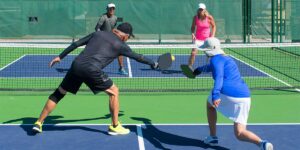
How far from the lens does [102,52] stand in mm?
7051

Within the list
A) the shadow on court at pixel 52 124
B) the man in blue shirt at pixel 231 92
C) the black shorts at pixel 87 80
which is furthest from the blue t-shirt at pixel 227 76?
the shadow on court at pixel 52 124

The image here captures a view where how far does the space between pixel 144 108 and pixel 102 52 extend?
2406 millimetres

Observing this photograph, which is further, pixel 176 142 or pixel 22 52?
pixel 22 52

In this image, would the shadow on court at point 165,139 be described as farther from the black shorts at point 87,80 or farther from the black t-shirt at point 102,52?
the black t-shirt at point 102,52

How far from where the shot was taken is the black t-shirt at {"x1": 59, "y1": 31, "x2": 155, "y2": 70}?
23.0 ft

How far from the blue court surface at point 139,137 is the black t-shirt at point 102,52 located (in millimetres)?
1008

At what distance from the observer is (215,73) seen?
598cm

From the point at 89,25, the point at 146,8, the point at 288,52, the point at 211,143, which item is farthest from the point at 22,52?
the point at 211,143

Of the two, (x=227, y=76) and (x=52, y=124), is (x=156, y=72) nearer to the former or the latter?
(x=52, y=124)

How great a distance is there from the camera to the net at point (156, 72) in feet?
37.1

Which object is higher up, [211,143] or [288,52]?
[288,52]

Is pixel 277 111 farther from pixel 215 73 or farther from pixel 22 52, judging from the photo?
pixel 22 52

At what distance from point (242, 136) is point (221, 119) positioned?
89.5 inches

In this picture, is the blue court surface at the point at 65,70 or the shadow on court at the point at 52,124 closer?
the shadow on court at the point at 52,124
